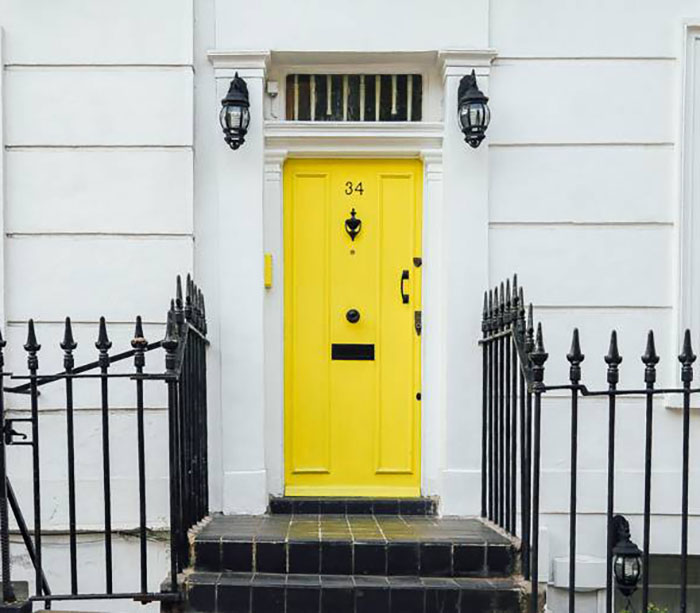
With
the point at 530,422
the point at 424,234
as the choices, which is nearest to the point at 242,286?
the point at 424,234

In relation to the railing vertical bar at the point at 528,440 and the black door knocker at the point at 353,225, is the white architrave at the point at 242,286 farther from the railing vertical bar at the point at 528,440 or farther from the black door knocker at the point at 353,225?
the railing vertical bar at the point at 528,440

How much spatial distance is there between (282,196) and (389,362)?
122cm

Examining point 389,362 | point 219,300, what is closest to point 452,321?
point 389,362

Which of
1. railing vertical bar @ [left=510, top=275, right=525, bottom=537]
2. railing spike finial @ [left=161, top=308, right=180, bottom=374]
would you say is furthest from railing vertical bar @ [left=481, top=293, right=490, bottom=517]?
railing spike finial @ [left=161, top=308, right=180, bottom=374]

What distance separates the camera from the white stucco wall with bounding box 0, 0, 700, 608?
16.2ft

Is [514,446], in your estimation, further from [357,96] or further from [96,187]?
[96,187]

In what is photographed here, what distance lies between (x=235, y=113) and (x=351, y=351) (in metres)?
1.59

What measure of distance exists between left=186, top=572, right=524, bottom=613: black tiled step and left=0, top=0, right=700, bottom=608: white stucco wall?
0.99 m

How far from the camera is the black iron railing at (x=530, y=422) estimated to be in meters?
3.64

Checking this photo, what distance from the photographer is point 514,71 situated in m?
5.01

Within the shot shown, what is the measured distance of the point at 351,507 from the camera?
16.8ft

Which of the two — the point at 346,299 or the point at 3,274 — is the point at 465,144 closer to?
the point at 346,299

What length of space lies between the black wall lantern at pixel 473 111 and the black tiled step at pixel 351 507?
2.18 metres

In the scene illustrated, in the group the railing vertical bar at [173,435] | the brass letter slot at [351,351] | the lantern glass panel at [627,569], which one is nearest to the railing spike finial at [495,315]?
the brass letter slot at [351,351]
